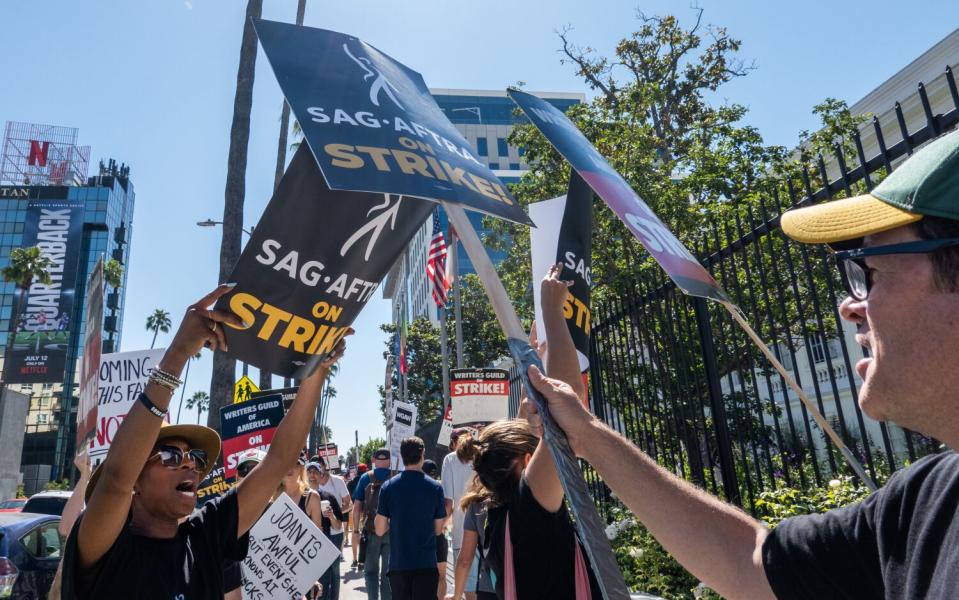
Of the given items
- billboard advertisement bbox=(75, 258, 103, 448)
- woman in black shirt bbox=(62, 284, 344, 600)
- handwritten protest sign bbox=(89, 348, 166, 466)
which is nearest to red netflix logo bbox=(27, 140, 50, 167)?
handwritten protest sign bbox=(89, 348, 166, 466)

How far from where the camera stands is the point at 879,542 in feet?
4.20

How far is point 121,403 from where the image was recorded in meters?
6.26

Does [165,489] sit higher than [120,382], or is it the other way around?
[120,382]

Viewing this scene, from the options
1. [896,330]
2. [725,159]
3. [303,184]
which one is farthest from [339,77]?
[725,159]

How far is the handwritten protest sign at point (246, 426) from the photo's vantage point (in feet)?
26.7

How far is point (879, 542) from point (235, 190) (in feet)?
34.8

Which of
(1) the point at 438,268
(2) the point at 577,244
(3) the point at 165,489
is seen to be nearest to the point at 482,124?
(1) the point at 438,268

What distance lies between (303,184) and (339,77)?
665 millimetres

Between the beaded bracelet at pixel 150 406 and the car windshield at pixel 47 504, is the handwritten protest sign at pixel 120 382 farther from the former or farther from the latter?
the car windshield at pixel 47 504

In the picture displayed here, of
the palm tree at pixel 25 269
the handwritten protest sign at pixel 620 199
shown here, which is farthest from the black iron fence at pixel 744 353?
the palm tree at pixel 25 269

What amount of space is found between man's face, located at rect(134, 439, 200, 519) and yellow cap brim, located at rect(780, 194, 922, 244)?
2.34m

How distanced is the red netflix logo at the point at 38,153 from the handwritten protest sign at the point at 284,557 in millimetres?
98105

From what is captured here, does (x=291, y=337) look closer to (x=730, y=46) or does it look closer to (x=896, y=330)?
(x=896, y=330)

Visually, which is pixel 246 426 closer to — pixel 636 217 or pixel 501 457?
pixel 501 457
